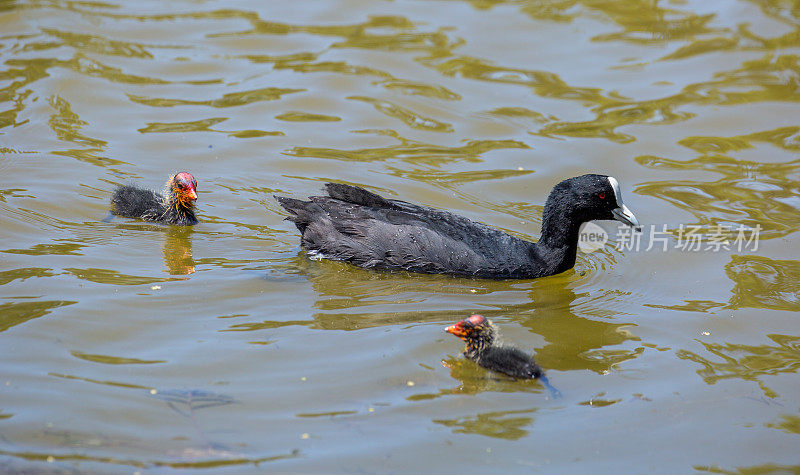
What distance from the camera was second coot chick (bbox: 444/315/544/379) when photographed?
5672mm

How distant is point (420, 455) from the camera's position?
4.91m

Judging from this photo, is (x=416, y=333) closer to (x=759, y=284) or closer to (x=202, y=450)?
(x=202, y=450)

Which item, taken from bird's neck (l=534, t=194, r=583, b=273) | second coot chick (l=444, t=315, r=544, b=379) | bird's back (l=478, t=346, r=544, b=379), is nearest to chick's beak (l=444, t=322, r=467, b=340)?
second coot chick (l=444, t=315, r=544, b=379)

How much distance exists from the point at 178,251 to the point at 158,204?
0.66 metres

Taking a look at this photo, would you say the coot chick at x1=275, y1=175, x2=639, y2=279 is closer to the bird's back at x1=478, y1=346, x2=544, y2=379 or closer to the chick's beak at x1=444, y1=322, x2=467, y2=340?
the chick's beak at x1=444, y1=322, x2=467, y2=340

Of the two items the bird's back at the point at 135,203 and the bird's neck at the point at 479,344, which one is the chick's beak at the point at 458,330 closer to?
the bird's neck at the point at 479,344

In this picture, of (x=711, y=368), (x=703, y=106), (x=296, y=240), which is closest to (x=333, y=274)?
(x=296, y=240)

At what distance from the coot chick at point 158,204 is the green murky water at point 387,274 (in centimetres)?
13

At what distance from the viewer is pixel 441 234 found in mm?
7293

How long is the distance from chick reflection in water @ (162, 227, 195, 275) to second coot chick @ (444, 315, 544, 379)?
2.42 meters

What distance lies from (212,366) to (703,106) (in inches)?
291

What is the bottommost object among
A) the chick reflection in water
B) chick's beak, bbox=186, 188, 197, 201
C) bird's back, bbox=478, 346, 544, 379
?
bird's back, bbox=478, 346, 544, 379

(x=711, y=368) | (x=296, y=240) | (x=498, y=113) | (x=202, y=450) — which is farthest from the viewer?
(x=498, y=113)

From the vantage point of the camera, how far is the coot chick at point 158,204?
7.89 metres
